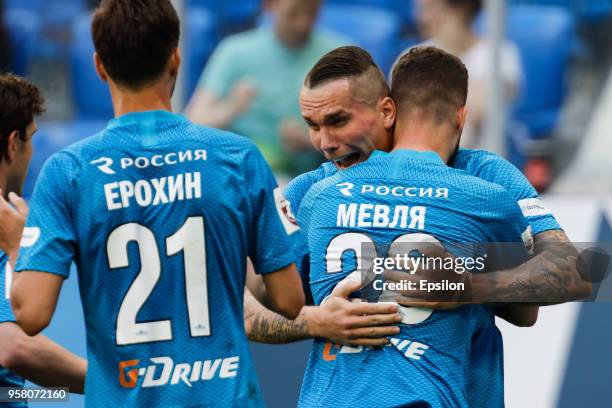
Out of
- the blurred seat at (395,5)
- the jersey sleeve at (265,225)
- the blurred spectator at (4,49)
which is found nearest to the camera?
the jersey sleeve at (265,225)

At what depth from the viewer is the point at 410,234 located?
288 cm

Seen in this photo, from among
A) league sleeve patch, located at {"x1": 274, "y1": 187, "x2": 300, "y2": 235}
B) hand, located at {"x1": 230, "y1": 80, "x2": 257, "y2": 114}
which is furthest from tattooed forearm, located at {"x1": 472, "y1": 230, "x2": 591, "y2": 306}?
hand, located at {"x1": 230, "y1": 80, "x2": 257, "y2": 114}

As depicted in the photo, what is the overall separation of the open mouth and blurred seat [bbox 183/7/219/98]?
345 centimetres

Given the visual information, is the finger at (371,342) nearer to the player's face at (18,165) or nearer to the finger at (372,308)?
the finger at (372,308)

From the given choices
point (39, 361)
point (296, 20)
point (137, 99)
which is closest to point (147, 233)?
point (137, 99)

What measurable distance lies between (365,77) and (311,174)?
0.35 metres

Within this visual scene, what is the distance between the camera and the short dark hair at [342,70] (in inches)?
128

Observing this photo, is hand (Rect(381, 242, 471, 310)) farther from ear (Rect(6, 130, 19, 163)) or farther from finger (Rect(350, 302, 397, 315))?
ear (Rect(6, 130, 19, 163))

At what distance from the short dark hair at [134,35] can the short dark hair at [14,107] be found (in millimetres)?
713

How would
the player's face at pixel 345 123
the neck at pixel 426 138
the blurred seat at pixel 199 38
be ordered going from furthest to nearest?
the blurred seat at pixel 199 38 → the player's face at pixel 345 123 → the neck at pixel 426 138

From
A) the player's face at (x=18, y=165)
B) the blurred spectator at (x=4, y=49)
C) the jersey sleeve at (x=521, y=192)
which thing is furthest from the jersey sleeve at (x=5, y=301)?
the blurred spectator at (x=4, y=49)

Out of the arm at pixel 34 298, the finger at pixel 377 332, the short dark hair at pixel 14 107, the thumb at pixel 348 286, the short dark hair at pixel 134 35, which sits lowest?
the finger at pixel 377 332

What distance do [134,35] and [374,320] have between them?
38.1 inches

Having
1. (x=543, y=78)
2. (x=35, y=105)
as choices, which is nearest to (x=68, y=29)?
(x=543, y=78)
